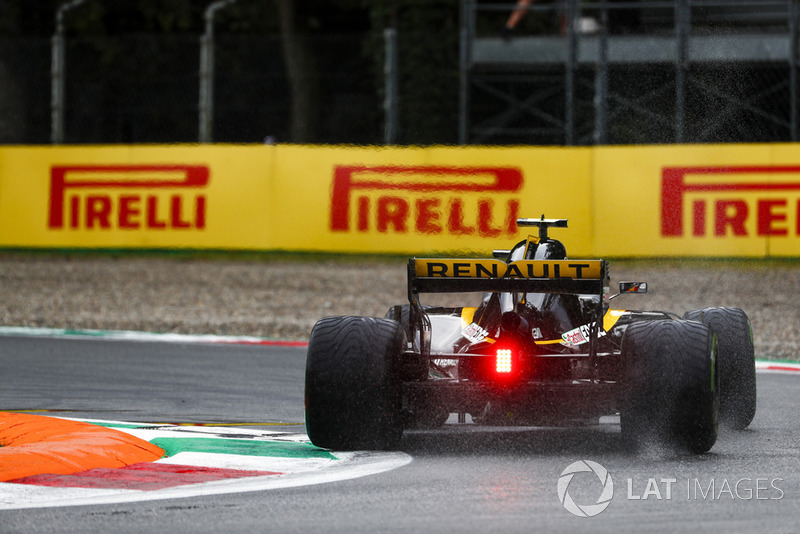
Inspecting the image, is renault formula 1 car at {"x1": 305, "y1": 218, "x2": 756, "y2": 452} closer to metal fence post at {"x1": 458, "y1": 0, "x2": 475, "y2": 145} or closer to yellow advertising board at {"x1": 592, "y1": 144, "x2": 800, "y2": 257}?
yellow advertising board at {"x1": 592, "y1": 144, "x2": 800, "y2": 257}

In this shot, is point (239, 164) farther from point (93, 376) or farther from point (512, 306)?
point (512, 306)

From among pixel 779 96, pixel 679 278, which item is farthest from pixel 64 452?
pixel 779 96

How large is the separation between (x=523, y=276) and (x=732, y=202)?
10552 millimetres

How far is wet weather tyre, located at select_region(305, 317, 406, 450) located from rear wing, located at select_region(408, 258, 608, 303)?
29 cm

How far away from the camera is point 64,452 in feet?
20.2

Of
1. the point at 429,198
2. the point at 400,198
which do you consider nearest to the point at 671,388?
the point at 429,198

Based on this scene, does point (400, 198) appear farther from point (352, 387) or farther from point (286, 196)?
point (352, 387)

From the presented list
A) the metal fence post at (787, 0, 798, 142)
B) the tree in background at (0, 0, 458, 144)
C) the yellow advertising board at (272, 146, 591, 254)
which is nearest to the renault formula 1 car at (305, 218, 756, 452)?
the yellow advertising board at (272, 146, 591, 254)

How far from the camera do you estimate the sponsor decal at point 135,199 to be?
1831 centimetres

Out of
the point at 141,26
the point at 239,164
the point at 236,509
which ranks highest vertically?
the point at 141,26

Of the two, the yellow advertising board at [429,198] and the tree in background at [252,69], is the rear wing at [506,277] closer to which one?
the yellow advertising board at [429,198]

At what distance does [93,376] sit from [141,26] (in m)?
24.3

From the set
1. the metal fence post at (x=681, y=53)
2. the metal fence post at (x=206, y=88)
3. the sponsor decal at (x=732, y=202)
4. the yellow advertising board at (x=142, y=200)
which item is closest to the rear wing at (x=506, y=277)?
the sponsor decal at (x=732, y=202)

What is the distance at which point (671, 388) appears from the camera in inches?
248
